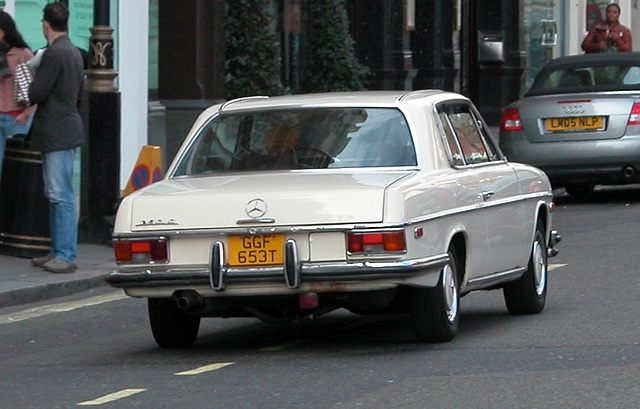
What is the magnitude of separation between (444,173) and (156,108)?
10942 millimetres

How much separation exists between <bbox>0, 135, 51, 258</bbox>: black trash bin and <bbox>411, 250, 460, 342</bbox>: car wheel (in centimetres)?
535

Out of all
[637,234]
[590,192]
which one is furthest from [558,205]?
[637,234]

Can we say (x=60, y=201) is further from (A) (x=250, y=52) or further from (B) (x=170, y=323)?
(A) (x=250, y=52)

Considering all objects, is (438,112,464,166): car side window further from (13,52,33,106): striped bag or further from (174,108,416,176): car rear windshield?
(13,52,33,106): striped bag

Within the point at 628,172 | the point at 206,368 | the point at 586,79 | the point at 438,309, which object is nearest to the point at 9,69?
the point at 206,368

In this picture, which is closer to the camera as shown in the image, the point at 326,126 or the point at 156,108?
the point at 326,126

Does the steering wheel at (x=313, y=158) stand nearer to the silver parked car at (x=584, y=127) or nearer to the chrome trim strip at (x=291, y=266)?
the chrome trim strip at (x=291, y=266)

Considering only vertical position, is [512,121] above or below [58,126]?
below

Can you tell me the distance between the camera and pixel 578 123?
18.2 meters

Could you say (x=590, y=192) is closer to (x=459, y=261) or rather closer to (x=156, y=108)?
(x=156, y=108)

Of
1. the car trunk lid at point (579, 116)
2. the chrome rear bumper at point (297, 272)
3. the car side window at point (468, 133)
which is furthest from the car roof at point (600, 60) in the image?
the chrome rear bumper at point (297, 272)

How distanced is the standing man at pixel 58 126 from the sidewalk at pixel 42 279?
18cm

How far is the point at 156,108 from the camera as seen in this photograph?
19.6 meters

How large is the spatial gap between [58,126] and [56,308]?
70.6 inches
